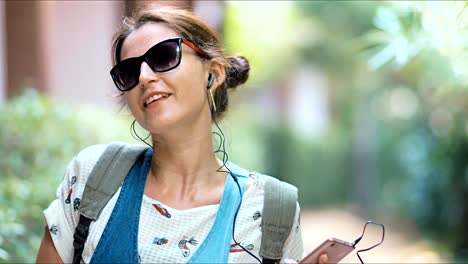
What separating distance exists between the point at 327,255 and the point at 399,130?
12.1 metres

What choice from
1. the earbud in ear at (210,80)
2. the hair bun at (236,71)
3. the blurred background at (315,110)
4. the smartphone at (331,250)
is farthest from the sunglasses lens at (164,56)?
the smartphone at (331,250)

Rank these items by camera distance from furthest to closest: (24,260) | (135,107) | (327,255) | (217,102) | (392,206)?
(392,206), (24,260), (217,102), (135,107), (327,255)

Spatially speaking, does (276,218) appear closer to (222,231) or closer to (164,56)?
(222,231)

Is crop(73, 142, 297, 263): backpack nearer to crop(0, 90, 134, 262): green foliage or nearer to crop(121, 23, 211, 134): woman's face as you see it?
crop(121, 23, 211, 134): woman's face

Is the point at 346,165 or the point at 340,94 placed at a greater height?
the point at 340,94

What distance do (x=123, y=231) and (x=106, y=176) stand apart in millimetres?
187

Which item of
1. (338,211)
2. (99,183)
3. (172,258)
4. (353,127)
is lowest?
(338,211)

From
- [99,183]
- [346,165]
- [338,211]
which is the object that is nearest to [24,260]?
[99,183]

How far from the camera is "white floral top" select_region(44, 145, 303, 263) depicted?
6.48ft

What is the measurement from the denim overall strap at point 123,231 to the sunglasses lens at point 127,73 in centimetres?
29

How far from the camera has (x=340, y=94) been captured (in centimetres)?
1770

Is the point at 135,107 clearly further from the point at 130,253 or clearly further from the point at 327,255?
the point at 327,255

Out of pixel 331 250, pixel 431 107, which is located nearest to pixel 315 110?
pixel 431 107

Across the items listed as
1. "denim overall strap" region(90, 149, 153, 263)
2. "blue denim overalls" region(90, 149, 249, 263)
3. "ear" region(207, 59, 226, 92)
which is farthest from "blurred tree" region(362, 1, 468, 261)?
"denim overall strap" region(90, 149, 153, 263)
